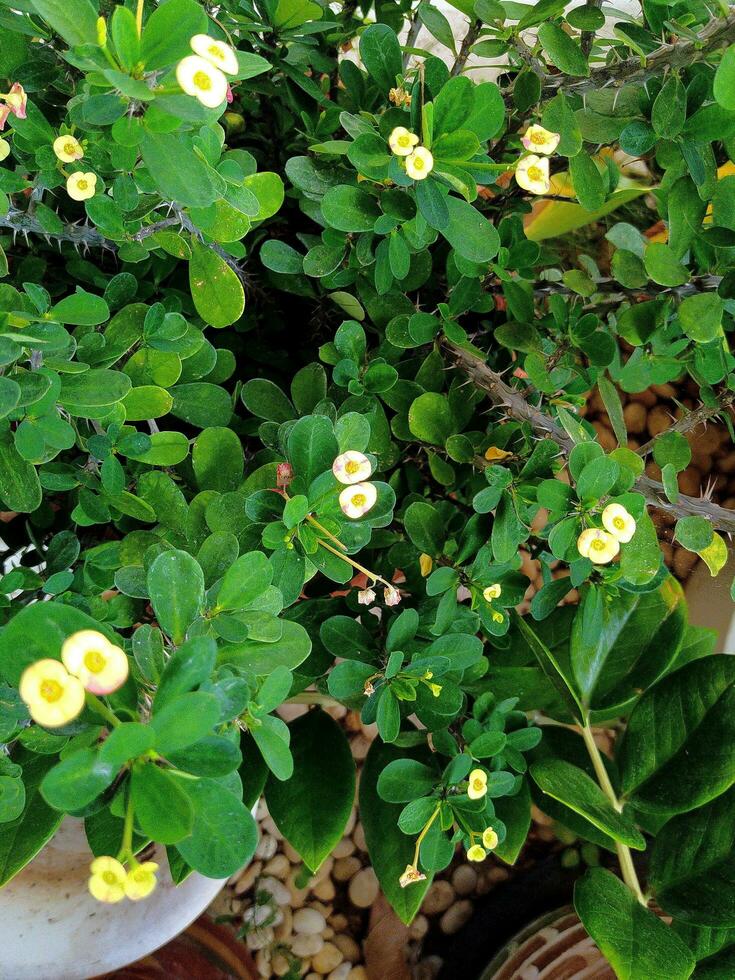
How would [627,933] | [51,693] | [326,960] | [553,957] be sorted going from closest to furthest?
[51,693], [627,933], [553,957], [326,960]

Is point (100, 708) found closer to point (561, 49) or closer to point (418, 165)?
point (418, 165)

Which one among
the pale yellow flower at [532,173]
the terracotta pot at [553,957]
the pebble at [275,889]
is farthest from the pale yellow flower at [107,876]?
the pebble at [275,889]

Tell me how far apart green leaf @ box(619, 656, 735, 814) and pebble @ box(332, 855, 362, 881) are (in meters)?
0.59

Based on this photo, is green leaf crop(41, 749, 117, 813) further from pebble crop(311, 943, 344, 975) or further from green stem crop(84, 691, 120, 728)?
pebble crop(311, 943, 344, 975)

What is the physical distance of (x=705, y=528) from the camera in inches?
21.7

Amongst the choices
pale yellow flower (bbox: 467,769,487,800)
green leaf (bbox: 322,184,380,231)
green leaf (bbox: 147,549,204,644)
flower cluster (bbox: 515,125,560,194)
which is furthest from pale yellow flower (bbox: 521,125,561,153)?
pale yellow flower (bbox: 467,769,487,800)

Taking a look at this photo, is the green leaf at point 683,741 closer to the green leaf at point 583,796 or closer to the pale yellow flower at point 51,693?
the green leaf at point 583,796

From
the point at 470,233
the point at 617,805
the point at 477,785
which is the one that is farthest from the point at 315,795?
the point at 470,233

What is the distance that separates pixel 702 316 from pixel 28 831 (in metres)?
0.66

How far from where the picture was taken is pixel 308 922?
4.00ft

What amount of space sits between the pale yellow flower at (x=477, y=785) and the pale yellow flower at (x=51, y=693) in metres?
0.37

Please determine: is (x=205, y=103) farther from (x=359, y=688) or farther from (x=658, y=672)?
(x=658, y=672)

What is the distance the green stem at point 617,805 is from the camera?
810 mm

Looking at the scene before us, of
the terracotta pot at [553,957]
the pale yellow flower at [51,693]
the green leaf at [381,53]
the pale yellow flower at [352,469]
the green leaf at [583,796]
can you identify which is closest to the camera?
the pale yellow flower at [51,693]
